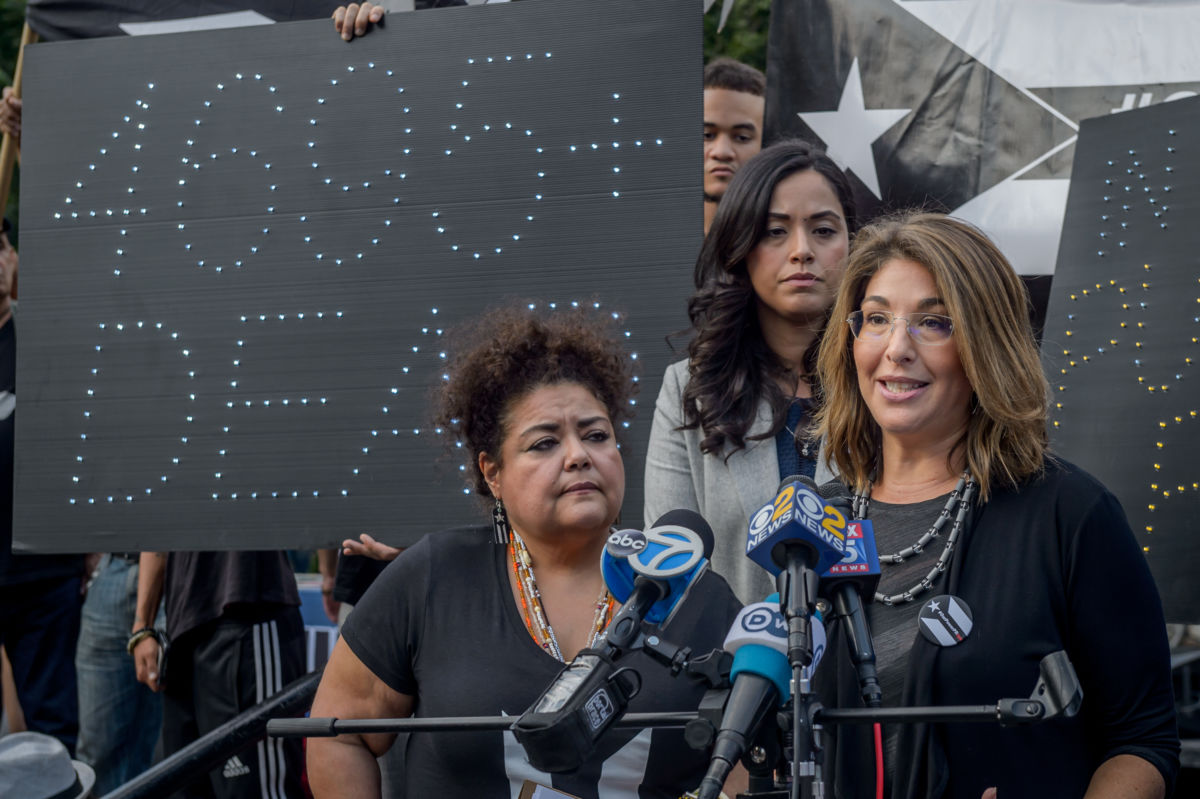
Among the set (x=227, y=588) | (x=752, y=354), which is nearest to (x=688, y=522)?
(x=752, y=354)

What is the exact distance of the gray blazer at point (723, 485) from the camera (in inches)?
107

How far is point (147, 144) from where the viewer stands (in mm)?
3588

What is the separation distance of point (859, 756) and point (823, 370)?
0.77m

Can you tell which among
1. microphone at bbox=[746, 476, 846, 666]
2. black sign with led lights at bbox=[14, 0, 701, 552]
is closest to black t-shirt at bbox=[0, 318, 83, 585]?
black sign with led lights at bbox=[14, 0, 701, 552]

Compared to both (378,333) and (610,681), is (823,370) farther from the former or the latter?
(378,333)

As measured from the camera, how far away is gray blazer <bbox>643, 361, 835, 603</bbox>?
2.72m

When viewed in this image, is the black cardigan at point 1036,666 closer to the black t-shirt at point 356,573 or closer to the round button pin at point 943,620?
the round button pin at point 943,620

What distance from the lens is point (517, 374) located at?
8.23ft

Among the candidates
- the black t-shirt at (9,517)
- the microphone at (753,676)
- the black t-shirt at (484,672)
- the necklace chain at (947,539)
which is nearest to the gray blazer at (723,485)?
the black t-shirt at (484,672)

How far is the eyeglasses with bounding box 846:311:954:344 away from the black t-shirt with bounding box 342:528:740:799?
54 centimetres

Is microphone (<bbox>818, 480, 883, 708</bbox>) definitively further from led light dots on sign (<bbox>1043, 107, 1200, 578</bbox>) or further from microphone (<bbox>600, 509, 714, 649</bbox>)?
led light dots on sign (<bbox>1043, 107, 1200, 578</bbox>)

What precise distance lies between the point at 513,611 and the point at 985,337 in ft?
3.16

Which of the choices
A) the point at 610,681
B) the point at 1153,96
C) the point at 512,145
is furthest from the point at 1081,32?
the point at 610,681

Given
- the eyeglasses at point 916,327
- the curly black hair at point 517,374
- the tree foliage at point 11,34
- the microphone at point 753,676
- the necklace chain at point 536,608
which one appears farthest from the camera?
the tree foliage at point 11,34
